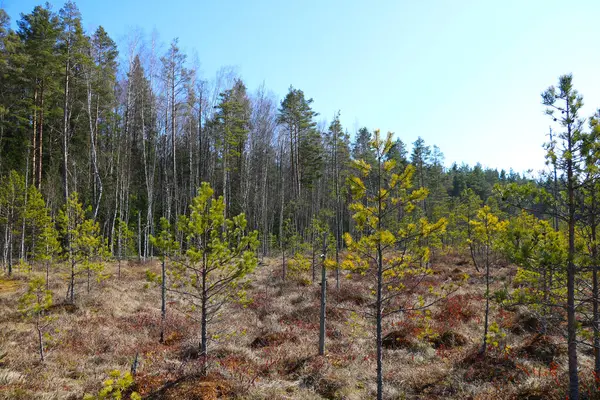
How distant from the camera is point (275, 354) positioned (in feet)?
29.2

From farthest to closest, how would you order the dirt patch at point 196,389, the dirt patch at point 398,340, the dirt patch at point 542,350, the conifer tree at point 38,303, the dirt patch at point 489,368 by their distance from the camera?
the dirt patch at point 398,340
the dirt patch at point 542,350
the dirt patch at point 489,368
the conifer tree at point 38,303
the dirt patch at point 196,389

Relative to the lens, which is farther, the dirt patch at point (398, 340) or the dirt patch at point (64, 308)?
the dirt patch at point (64, 308)

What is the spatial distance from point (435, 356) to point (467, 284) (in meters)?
10.4

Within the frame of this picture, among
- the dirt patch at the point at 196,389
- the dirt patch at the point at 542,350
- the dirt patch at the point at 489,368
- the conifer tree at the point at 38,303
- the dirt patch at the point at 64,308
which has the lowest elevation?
the dirt patch at the point at 489,368

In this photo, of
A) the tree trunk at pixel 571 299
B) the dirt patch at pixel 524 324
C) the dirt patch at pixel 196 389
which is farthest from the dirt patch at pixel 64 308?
the dirt patch at pixel 524 324

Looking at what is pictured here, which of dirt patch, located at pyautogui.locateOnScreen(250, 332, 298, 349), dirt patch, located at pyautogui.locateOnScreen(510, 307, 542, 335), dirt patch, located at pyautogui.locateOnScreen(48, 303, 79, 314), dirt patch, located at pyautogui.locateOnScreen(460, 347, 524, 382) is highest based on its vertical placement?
dirt patch, located at pyautogui.locateOnScreen(48, 303, 79, 314)

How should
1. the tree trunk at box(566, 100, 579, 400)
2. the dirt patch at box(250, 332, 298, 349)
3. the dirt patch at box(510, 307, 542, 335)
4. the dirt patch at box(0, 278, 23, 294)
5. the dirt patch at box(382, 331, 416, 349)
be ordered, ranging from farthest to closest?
the dirt patch at box(0, 278, 23, 294) < the dirt patch at box(510, 307, 542, 335) < the dirt patch at box(250, 332, 298, 349) < the dirt patch at box(382, 331, 416, 349) < the tree trunk at box(566, 100, 579, 400)

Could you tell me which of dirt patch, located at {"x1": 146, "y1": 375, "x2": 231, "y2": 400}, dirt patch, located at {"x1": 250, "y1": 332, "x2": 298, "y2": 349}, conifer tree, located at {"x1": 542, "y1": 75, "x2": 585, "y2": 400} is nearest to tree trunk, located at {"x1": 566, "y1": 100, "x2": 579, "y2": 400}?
conifer tree, located at {"x1": 542, "y1": 75, "x2": 585, "y2": 400}

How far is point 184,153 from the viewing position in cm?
3128

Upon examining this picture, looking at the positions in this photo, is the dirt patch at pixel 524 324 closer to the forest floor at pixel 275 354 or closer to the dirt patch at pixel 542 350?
the forest floor at pixel 275 354

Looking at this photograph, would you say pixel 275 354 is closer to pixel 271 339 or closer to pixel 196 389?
pixel 271 339

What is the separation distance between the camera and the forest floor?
20.7 feet

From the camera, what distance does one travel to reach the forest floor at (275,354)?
6.32 m

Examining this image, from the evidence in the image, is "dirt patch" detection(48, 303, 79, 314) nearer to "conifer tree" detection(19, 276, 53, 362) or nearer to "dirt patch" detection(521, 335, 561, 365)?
"conifer tree" detection(19, 276, 53, 362)
